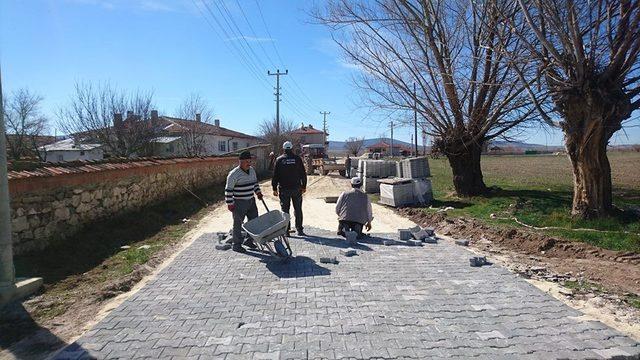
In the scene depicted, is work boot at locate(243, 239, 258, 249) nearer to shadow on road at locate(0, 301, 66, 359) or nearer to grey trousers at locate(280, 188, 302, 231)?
grey trousers at locate(280, 188, 302, 231)

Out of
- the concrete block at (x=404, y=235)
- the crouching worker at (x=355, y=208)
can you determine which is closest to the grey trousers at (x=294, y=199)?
the crouching worker at (x=355, y=208)

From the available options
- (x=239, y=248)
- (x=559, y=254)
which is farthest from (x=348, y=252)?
(x=559, y=254)

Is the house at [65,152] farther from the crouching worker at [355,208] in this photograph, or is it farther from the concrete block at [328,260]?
the concrete block at [328,260]

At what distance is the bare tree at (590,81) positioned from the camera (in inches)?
351

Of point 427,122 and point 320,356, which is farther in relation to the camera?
point 427,122

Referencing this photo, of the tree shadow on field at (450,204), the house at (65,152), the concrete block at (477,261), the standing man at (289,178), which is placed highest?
the house at (65,152)

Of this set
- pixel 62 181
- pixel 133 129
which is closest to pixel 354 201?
pixel 62 181

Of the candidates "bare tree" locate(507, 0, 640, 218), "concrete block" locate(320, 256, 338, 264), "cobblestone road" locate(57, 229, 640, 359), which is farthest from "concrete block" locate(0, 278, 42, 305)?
"bare tree" locate(507, 0, 640, 218)

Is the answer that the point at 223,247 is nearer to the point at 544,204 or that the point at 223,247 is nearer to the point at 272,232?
the point at 272,232

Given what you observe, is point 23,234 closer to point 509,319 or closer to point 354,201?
point 354,201

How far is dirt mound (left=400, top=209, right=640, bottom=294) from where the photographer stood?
20.9ft

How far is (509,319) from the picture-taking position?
4641mm

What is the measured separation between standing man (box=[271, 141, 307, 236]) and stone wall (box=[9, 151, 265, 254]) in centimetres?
398

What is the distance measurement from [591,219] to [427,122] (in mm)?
6632
